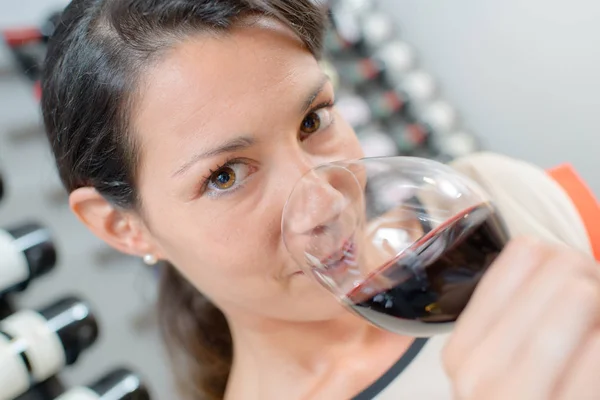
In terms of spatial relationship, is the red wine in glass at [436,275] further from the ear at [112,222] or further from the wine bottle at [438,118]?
the wine bottle at [438,118]

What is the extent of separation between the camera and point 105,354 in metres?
1.28

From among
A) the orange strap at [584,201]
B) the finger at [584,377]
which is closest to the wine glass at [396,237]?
the finger at [584,377]

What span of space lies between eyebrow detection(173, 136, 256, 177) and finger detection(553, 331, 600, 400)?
1.21 ft

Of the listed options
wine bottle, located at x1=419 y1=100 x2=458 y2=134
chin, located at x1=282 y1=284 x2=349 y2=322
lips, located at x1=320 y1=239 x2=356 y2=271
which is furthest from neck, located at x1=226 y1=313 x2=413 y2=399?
wine bottle, located at x1=419 y1=100 x2=458 y2=134

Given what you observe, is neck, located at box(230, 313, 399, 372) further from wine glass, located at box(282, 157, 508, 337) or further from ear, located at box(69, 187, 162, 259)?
wine glass, located at box(282, 157, 508, 337)

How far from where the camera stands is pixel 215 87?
1.87 ft

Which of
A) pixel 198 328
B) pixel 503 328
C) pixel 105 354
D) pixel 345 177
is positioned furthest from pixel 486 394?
pixel 105 354

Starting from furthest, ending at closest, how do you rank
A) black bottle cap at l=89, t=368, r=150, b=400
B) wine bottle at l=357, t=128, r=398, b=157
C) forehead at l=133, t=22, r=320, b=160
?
wine bottle at l=357, t=128, r=398, b=157 < black bottle cap at l=89, t=368, r=150, b=400 < forehead at l=133, t=22, r=320, b=160

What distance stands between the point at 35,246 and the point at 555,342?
73 centimetres

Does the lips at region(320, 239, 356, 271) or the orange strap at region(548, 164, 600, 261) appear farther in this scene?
the orange strap at region(548, 164, 600, 261)

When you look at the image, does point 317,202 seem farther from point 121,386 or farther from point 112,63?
point 121,386

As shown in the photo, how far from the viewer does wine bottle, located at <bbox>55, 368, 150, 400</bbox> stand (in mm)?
807

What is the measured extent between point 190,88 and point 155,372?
3.27 ft

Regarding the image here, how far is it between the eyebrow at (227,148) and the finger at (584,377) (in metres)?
0.37
